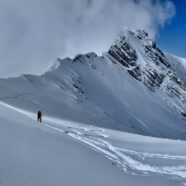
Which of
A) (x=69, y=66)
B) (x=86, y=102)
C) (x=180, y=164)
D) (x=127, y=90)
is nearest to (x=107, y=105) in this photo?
(x=86, y=102)

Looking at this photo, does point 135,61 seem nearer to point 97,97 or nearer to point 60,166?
point 97,97

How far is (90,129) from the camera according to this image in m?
48.8

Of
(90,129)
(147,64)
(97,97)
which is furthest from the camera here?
(147,64)

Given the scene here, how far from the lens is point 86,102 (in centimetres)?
9350

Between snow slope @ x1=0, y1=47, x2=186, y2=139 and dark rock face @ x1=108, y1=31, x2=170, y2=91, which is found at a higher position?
dark rock face @ x1=108, y1=31, x2=170, y2=91

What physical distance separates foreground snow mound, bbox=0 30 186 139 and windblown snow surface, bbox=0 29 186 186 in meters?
0.41

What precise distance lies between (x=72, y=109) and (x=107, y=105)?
84.7 ft

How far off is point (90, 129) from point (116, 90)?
7214 centimetres

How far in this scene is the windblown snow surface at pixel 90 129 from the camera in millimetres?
14922

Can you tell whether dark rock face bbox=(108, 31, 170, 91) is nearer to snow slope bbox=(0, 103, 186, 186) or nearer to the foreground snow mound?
the foreground snow mound

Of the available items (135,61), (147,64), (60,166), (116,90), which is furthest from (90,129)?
(147,64)

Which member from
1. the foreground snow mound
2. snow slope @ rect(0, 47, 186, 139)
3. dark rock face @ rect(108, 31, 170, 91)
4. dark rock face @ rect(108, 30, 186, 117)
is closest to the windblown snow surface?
snow slope @ rect(0, 47, 186, 139)

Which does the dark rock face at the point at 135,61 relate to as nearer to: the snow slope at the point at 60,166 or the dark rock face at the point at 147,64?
the dark rock face at the point at 147,64

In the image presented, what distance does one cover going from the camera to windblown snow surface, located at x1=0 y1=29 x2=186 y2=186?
14922 millimetres
